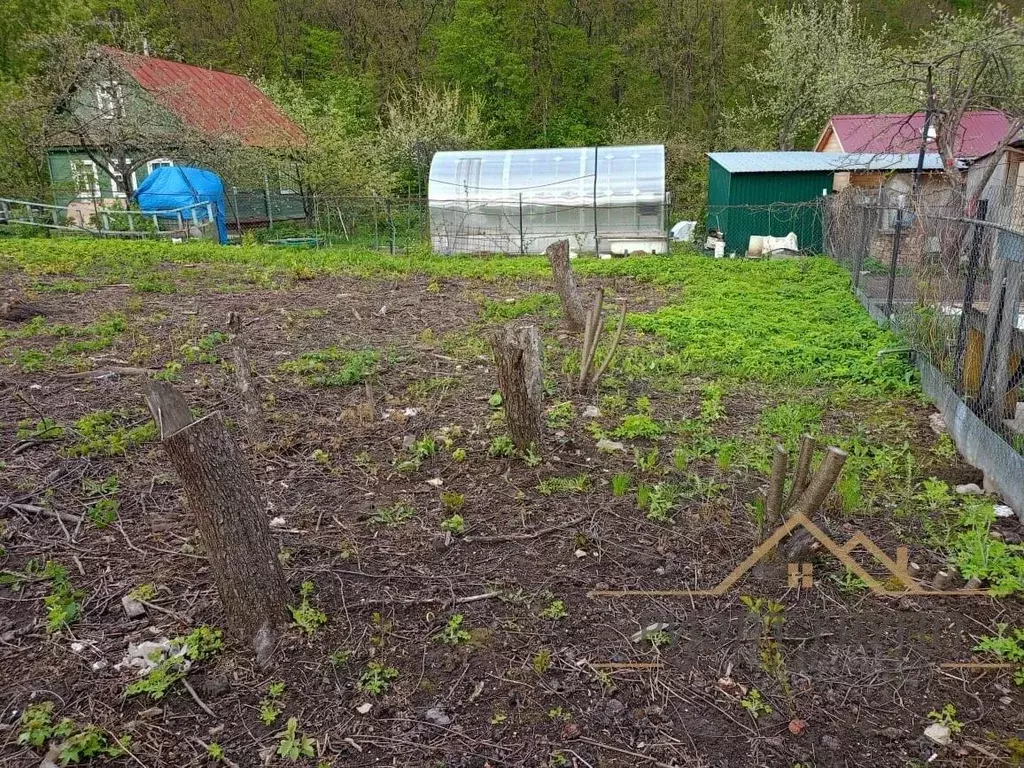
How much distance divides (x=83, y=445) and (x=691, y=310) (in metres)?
7.37

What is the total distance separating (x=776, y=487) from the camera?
3496 mm

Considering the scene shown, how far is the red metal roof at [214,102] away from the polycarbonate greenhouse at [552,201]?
6.84 meters

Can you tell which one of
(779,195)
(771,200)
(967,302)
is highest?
(779,195)

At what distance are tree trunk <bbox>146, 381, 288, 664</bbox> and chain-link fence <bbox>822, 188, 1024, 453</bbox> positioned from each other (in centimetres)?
445

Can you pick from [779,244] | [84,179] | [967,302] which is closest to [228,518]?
[967,302]

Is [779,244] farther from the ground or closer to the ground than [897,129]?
closer to the ground

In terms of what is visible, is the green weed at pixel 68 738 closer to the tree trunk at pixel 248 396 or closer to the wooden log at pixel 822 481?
the tree trunk at pixel 248 396

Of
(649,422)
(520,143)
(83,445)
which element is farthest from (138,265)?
(520,143)

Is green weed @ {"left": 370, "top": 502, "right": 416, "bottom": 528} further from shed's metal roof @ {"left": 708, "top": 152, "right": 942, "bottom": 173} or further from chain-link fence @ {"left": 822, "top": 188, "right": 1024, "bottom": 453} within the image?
shed's metal roof @ {"left": 708, "top": 152, "right": 942, "bottom": 173}

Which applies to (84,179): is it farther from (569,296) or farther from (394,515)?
(394,515)

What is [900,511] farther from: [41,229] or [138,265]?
[41,229]

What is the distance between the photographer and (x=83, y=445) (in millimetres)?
4883

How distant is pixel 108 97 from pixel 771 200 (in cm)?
1856

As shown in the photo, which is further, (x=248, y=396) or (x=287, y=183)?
(x=287, y=183)
